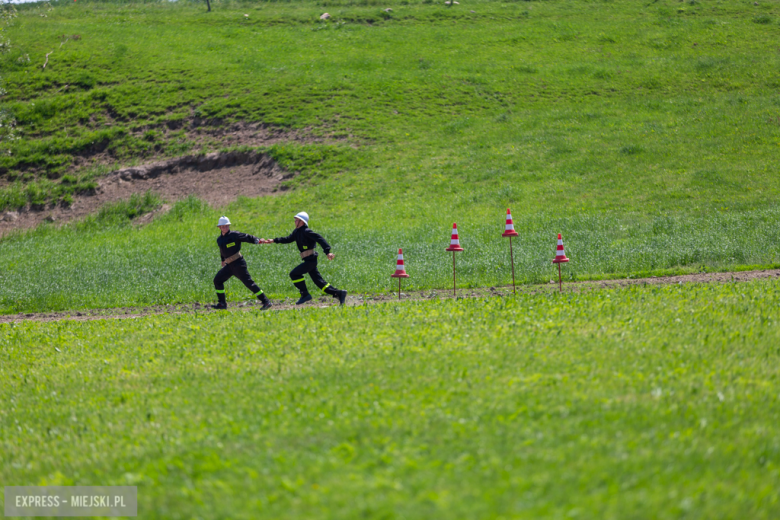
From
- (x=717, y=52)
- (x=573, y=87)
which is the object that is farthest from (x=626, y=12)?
(x=573, y=87)

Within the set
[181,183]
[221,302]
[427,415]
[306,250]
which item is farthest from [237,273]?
[181,183]

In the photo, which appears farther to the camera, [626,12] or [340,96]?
[626,12]

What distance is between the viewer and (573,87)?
39.4 m

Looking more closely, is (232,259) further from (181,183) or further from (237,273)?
(181,183)

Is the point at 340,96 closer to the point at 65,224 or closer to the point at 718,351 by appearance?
the point at 65,224

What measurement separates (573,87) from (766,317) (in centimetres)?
3173

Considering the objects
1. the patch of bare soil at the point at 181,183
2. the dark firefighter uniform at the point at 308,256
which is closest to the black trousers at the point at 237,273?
the dark firefighter uniform at the point at 308,256

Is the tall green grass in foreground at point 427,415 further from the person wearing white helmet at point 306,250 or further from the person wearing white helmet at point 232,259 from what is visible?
the person wearing white helmet at point 232,259

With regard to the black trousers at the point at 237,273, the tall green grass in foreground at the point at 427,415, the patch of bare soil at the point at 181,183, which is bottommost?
the patch of bare soil at the point at 181,183

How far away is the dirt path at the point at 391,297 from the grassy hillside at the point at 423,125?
0.77m

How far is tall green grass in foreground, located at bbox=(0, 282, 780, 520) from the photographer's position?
17.5 ft

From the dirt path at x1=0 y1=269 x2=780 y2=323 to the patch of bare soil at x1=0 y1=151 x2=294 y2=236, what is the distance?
557 inches

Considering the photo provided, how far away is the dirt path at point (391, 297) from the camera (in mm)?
15648

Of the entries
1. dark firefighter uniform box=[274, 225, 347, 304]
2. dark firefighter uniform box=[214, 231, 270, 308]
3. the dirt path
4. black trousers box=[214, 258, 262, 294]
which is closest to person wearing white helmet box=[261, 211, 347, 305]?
dark firefighter uniform box=[274, 225, 347, 304]
